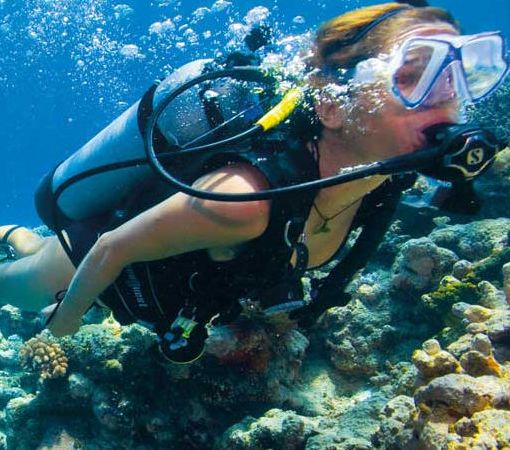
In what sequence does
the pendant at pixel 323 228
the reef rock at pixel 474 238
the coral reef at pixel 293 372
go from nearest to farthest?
the pendant at pixel 323 228
the coral reef at pixel 293 372
the reef rock at pixel 474 238

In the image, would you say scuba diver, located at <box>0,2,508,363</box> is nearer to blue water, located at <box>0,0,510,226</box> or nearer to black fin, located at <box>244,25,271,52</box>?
black fin, located at <box>244,25,271,52</box>

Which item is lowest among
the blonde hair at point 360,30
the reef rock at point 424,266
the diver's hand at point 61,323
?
the reef rock at point 424,266

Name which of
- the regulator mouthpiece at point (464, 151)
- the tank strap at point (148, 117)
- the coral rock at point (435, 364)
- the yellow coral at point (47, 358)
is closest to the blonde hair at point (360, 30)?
the regulator mouthpiece at point (464, 151)

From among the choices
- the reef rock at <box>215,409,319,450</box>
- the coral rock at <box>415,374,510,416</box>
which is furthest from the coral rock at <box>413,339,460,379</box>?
the reef rock at <box>215,409,319,450</box>

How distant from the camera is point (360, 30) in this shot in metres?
2.22

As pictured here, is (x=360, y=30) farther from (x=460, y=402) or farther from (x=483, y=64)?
(x=460, y=402)

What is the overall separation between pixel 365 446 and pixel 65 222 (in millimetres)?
2668

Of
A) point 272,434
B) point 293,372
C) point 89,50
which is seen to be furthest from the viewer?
point 89,50

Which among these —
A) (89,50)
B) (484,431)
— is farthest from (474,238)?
(89,50)

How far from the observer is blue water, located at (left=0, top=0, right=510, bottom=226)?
37.7 m

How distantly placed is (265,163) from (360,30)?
0.82 m

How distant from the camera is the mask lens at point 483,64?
2.21 meters

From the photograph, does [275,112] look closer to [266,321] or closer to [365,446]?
[365,446]

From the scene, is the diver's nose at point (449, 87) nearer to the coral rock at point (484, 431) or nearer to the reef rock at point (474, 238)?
the coral rock at point (484, 431)
